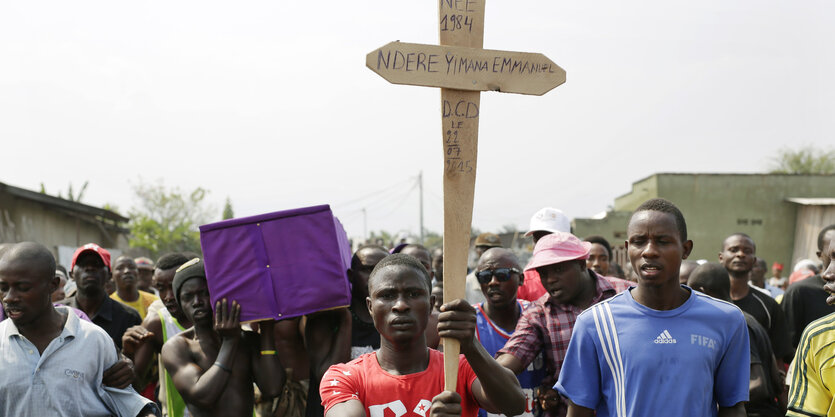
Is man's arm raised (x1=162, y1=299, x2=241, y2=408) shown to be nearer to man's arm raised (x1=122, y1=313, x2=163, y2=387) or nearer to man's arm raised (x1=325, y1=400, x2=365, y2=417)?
man's arm raised (x1=122, y1=313, x2=163, y2=387)

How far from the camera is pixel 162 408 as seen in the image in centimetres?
528

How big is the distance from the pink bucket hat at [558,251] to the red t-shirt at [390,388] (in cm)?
142

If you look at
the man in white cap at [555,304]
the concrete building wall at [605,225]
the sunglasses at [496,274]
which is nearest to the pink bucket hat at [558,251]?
the man in white cap at [555,304]

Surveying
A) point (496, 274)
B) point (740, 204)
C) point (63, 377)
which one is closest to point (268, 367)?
point (63, 377)

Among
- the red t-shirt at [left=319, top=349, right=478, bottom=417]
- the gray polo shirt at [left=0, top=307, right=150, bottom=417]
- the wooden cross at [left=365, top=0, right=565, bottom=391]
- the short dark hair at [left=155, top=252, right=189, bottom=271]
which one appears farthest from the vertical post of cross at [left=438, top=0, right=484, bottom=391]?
the short dark hair at [left=155, top=252, right=189, bottom=271]

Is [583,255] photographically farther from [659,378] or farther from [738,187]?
[738,187]

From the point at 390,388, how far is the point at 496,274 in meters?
1.89

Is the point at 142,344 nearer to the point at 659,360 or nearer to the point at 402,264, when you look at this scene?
the point at 402,264

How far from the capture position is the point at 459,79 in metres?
3.03

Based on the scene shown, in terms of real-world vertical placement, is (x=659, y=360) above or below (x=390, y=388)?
above

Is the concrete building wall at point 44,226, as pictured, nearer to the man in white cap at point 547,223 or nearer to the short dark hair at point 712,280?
the man in white cap at point 547,223

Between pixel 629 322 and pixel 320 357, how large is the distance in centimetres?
197

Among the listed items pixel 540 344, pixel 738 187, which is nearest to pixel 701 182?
pixel 738 187

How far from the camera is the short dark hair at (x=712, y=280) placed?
501 cm
